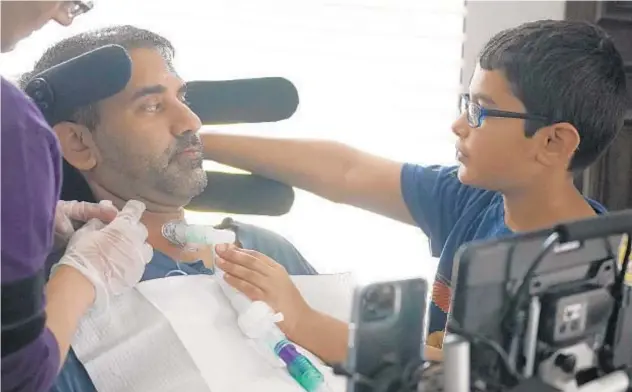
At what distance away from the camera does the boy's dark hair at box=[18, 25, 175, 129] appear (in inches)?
55.2

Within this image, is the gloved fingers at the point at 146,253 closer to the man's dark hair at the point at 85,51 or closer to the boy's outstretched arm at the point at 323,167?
the man's dark hair at the point at 85,51

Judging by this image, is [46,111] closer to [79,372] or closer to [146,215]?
[146,215]

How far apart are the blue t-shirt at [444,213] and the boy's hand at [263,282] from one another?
35 cm

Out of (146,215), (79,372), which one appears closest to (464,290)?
(79,372)

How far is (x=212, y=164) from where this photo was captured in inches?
66.4

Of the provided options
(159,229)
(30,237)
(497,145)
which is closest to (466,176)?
(497,145)

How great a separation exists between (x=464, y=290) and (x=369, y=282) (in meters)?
0.11

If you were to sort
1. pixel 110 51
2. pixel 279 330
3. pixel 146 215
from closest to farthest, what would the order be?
pixel 110 51 → pixel 279 330 → pixel 146 215

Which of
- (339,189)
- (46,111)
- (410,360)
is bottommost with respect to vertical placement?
(339,189)

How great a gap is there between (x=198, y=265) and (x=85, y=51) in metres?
0.43

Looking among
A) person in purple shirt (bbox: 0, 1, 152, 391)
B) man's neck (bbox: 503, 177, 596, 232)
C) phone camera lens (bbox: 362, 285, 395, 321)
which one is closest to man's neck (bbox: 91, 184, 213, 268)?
person in purple shirt (bbox: 0, 1, 152, 391)

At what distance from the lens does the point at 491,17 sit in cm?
195

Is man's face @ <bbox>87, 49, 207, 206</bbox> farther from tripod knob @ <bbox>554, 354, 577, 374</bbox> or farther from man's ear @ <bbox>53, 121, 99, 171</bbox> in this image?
tripod knob @ <bbox>554, 354, 577, 374</bbox>

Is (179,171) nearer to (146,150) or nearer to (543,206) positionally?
(146,150)
